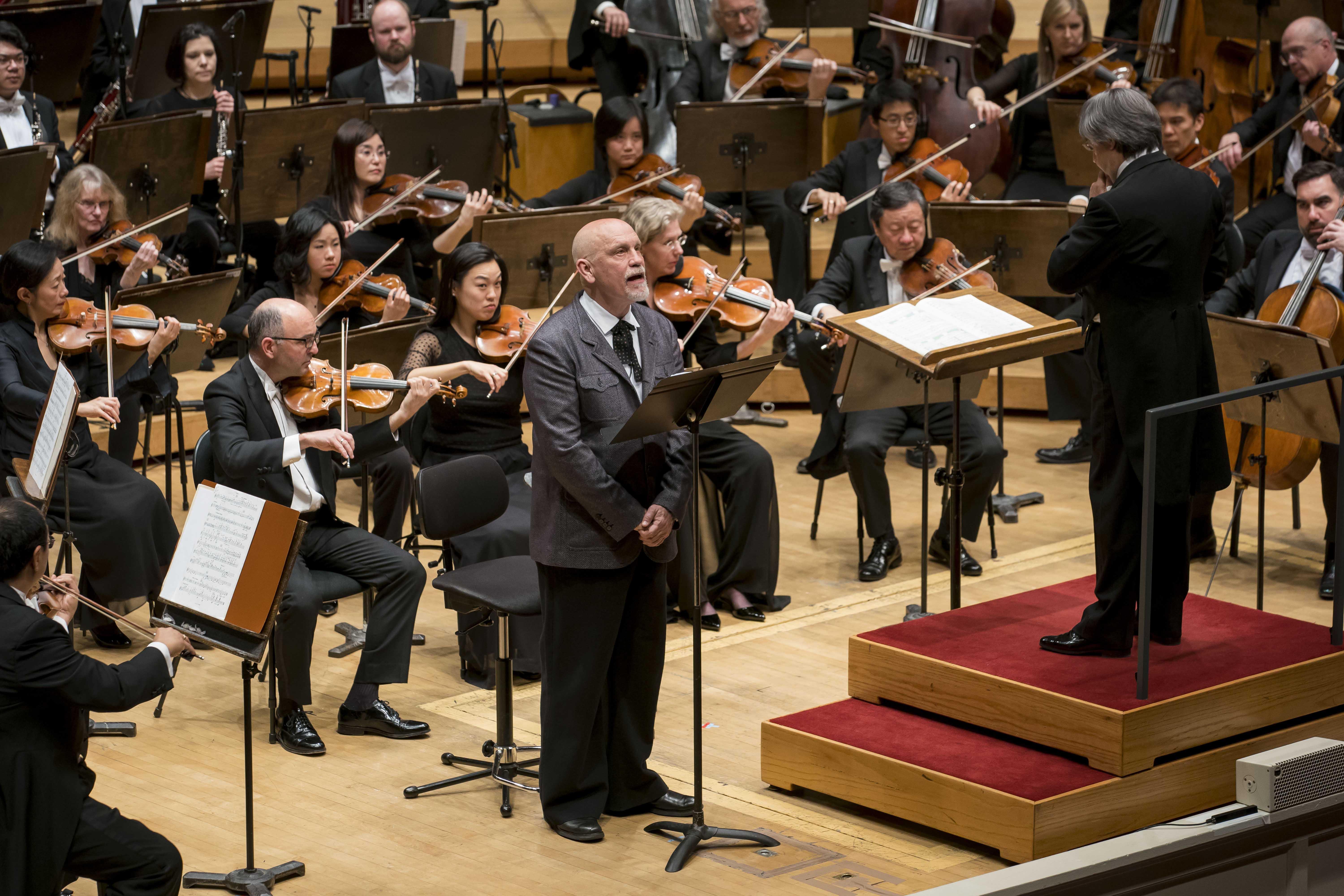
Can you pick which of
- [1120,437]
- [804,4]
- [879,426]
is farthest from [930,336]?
[804,4]

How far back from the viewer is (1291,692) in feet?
12.6

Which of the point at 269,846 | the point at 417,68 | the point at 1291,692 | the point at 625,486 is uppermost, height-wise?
the point at 417,68

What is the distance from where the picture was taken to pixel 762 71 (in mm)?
7000

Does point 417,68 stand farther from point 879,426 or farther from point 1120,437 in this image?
point 1120,437

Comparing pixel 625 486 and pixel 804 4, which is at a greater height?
pixel 804 4

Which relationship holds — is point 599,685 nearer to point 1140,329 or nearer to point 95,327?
point 1140,329

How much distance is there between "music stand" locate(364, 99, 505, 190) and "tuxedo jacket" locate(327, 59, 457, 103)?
0.56 metres

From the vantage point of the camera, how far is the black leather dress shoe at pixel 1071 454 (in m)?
6.63

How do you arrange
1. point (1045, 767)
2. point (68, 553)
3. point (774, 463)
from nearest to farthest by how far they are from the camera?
point (1045, 767) < point (68, 553) < point (774, 463)

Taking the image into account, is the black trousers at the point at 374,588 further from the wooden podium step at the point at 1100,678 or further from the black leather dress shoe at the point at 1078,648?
the black leather dress shoe at the point at 1078,648

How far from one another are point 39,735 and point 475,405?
2142mm

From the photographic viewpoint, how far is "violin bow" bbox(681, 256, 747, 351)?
4.96m

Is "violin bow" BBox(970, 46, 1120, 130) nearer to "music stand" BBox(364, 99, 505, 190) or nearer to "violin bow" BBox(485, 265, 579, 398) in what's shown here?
"music stand" BBox(364, 99, 505, 190)

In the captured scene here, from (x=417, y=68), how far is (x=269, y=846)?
14.2ft
